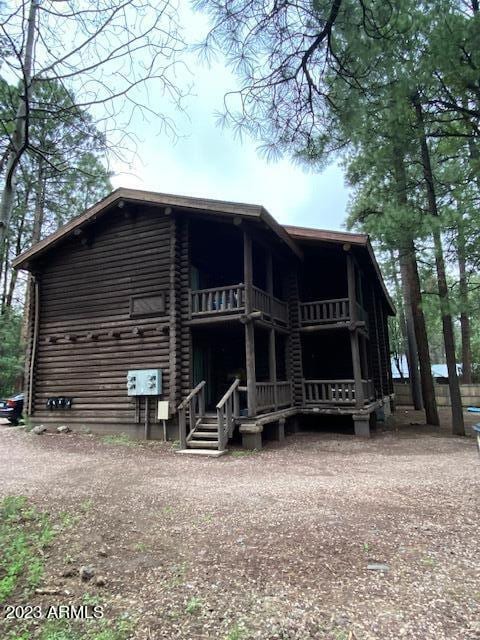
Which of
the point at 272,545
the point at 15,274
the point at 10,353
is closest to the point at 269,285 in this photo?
the point at 272,545

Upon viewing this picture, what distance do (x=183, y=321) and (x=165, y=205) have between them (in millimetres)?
3283

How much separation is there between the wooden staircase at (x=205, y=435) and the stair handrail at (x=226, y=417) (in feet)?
0.63

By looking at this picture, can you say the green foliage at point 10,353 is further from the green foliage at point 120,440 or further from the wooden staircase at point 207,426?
the wooden staircase at point 207,426

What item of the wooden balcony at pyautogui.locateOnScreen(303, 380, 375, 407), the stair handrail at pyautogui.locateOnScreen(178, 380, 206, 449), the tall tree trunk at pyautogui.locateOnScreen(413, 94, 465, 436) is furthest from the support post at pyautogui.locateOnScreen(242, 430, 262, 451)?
the tall tree trunk at pyautogui.locateOnScreen(413, 94, 465, 436)

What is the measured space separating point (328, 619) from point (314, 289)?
41.9 feet

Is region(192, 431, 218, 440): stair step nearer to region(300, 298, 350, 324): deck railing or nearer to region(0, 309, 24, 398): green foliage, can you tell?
region(300, 298, 350, 324): deck railing

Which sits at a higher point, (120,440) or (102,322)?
(102,322)

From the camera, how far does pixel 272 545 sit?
13.6 feet

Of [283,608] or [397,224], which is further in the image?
[397,224]

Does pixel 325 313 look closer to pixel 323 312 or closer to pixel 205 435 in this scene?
pixel 323 312

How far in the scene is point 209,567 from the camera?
3.74 m

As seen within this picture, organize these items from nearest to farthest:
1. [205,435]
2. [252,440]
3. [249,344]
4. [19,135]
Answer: [19,135], [252,440], [205,435], [249,344]

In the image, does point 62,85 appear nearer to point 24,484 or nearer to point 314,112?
point 314,112

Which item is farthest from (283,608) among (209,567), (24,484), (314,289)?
(314,289)
